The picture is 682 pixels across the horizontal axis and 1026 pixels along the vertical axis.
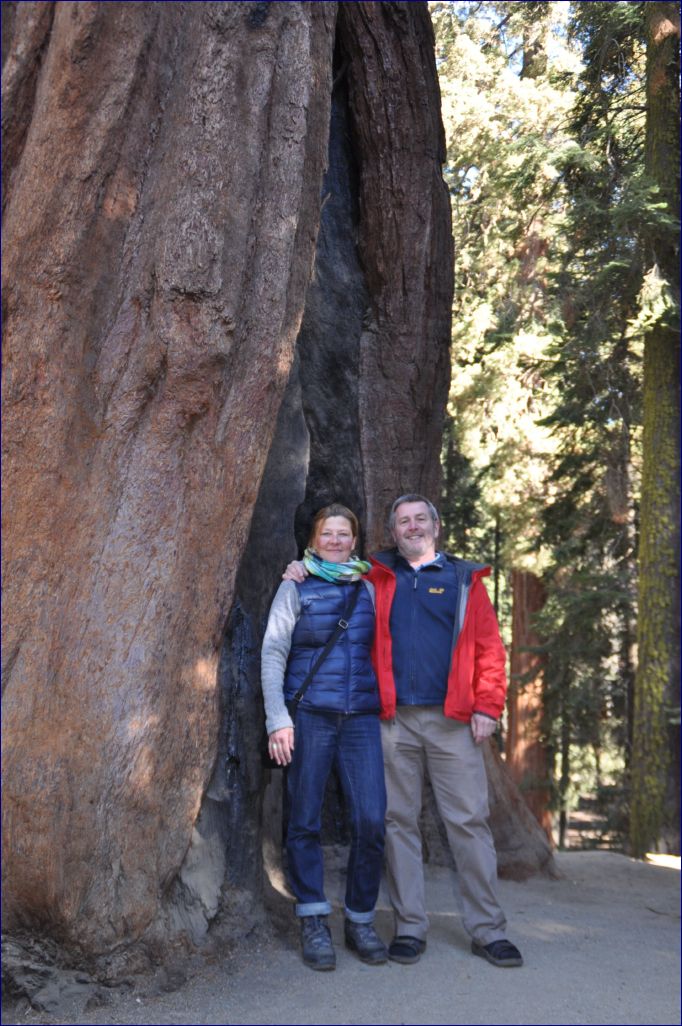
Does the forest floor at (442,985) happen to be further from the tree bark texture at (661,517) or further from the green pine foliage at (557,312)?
the green pine foliage at (557,312)

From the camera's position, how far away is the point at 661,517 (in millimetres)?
11438

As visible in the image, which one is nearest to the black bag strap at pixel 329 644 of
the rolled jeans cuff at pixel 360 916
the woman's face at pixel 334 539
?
the woman's face at pixel 334 539

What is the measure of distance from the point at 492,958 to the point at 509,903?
64.6 inches

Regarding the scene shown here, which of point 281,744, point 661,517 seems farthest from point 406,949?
point 661,517

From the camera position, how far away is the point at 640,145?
11.8 meters

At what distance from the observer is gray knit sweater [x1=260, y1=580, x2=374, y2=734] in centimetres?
455

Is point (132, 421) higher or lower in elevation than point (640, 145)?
lower

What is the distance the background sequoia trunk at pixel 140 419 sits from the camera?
4125 millimetres

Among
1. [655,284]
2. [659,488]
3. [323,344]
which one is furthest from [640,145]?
[323,344]

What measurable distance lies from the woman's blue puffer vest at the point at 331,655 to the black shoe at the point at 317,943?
99 cm

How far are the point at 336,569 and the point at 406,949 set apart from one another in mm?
1869

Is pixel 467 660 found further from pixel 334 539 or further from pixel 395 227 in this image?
pixel 395 227

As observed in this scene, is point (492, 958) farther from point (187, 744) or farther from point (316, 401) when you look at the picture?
point (316, 401)

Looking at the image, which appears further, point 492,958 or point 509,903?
point 509,903
